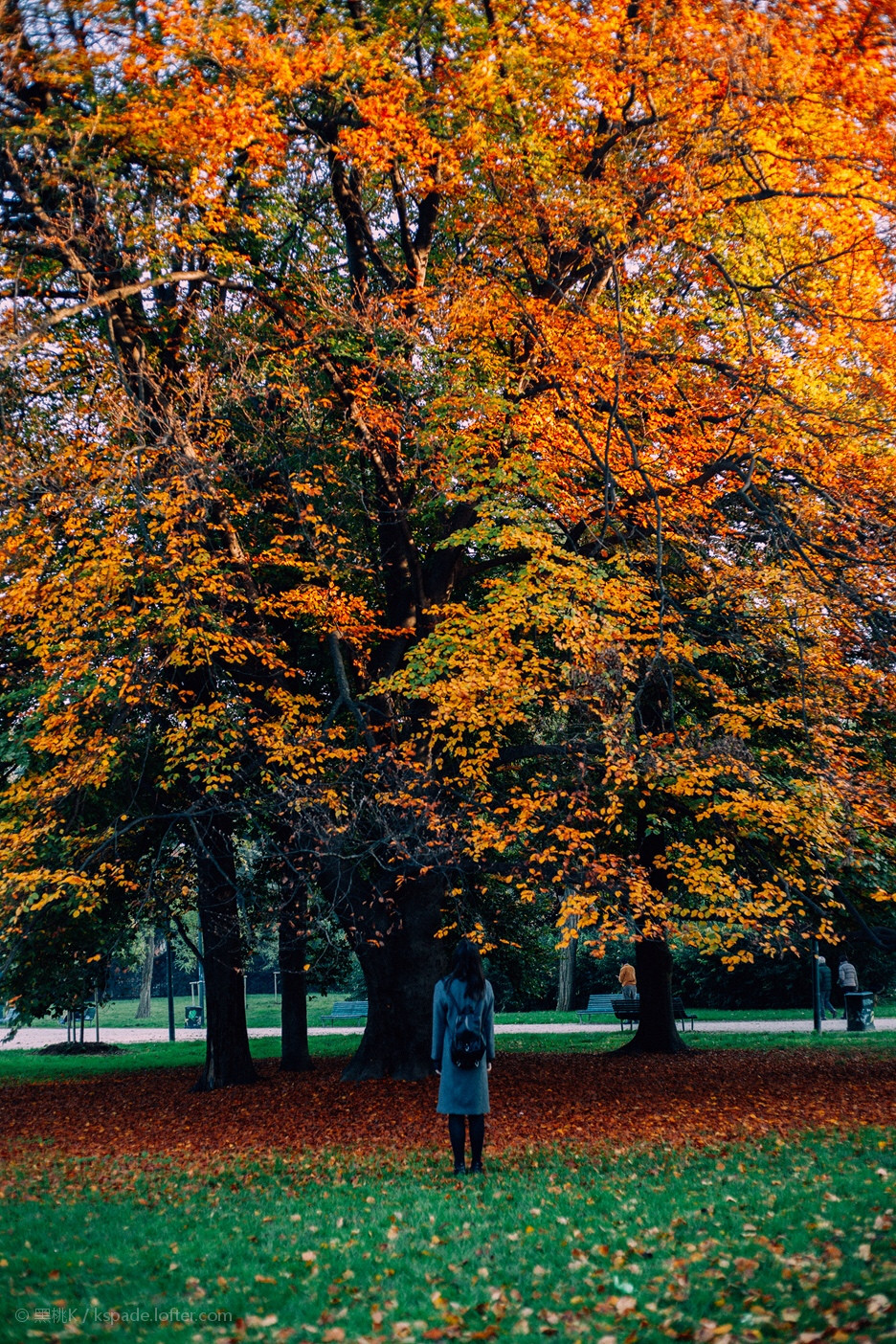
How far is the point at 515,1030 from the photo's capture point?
27016 mm

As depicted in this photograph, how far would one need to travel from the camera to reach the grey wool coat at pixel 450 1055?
8180mm

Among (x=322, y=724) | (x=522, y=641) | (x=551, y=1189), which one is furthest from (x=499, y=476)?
(x=551, y=1189)

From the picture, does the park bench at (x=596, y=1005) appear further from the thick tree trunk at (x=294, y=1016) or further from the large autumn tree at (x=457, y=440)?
the large autumn tree at (x=457, y=440)

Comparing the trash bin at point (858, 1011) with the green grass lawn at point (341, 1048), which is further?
the trash bin at point (858, 1011)

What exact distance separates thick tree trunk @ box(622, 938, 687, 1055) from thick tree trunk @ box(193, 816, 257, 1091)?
6881 millimetres

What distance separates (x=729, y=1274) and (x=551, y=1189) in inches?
97.3

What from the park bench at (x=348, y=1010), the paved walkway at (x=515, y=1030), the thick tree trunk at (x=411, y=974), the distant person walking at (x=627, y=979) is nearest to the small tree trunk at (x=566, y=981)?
the paved walkway at (x=515, y=1030)

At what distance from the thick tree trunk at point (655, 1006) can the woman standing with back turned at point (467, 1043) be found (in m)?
10.6

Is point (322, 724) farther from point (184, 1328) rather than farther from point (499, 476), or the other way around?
point (184, 1328)

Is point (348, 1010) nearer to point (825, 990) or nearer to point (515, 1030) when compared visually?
point (515, 1030)

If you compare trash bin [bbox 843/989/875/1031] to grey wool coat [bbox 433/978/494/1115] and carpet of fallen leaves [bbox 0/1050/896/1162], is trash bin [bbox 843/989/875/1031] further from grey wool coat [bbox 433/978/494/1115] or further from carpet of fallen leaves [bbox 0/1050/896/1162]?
grey wool coat [bbox 433/978/494/1115]

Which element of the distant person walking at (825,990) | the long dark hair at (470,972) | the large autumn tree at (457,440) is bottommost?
the distant person walking at (825,990)

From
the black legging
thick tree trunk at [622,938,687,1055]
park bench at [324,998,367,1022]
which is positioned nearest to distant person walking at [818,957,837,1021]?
thick tree trunk at [622,938,687,1055]

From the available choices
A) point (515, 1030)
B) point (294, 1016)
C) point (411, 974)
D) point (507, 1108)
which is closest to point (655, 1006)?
point (411, 974)
